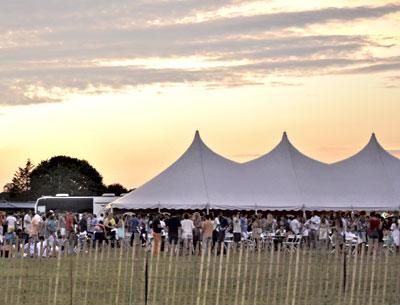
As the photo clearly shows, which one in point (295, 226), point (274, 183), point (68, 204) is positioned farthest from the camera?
point (68, 204)

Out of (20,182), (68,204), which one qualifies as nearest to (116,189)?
(20,182)

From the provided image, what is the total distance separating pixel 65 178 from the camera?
5832 inches

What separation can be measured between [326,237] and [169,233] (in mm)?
6046

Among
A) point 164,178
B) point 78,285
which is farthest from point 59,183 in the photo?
point 78,285

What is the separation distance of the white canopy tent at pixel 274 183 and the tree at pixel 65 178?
90829 millimetres

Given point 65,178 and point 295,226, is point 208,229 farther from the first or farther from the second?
point 65,178

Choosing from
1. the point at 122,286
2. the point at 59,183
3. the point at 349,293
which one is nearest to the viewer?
the point at 349,293

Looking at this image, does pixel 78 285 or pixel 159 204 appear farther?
pixel 159 204

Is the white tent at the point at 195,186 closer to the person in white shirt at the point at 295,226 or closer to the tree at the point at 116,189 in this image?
the person in white shirt at the point at 295,226

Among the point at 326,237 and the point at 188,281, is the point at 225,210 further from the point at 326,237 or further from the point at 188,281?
the point at 188,281

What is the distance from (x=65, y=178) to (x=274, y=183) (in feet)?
315

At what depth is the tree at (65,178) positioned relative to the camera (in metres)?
148

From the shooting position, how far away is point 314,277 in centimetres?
2300

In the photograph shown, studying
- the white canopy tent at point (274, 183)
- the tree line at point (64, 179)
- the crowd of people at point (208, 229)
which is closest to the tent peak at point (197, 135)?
the white canopy tent at point (274, 183)
